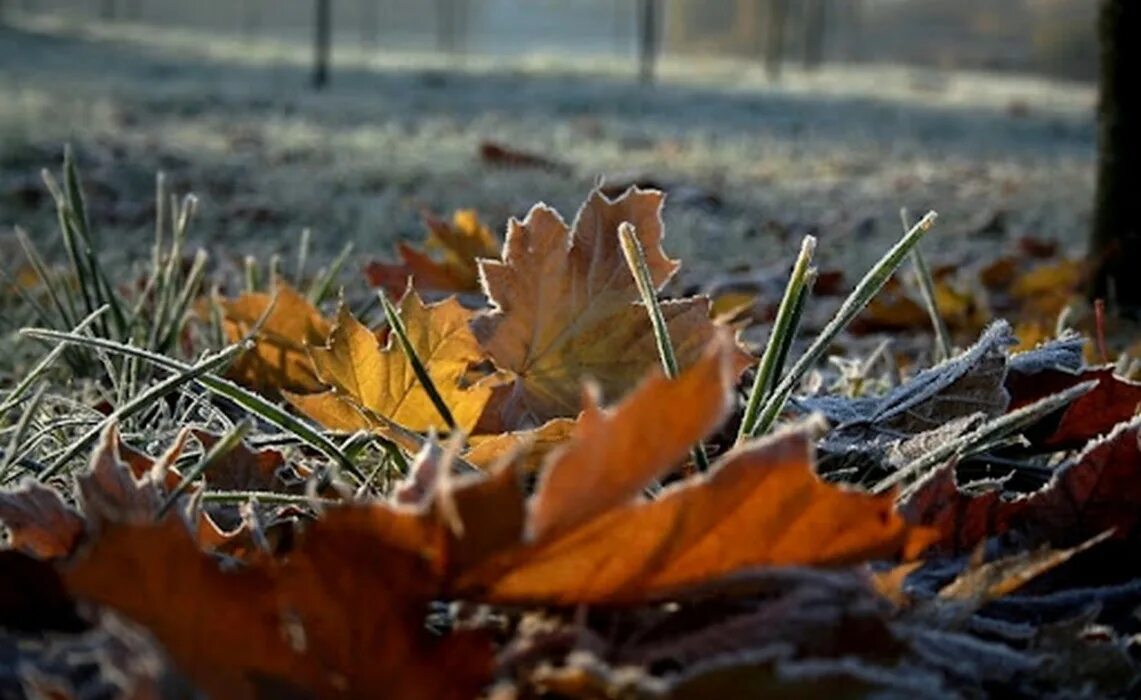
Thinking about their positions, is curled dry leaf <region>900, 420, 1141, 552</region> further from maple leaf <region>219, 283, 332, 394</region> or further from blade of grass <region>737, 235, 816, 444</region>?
maple leaf <region>219, 283, 332, 394</region>

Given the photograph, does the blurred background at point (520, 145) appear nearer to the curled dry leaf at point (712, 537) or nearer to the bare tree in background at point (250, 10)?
the curled dry leaf at point (712, 537)

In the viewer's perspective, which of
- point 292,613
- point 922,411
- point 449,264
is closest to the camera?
point 292,613

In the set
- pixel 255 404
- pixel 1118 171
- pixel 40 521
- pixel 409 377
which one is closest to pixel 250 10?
pixel 1118 171

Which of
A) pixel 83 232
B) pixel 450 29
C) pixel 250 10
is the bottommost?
pixel 83 232

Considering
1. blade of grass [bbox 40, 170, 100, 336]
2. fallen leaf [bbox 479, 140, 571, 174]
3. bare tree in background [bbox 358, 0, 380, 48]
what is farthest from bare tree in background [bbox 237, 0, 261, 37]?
blade of grass [bbox 40, 170, 100, 336]

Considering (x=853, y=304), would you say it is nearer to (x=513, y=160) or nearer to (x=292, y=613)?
(x=292, y=613)

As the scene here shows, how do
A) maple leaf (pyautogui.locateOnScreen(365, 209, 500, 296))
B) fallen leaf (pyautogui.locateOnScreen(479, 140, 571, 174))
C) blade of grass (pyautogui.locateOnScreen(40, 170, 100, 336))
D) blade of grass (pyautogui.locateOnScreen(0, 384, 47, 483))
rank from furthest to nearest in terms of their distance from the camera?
1. fallen leaf (pyautogui.locateOnScreen(479, 140, 571, 174))
2. maple leaf (pyautogui.locateOnScreen(365, 209, 500, 296))
3. blade of grass (pyautogui.locateOnScreen(40, 170, 100, 336))
4. blade of grass (pyautogui.locateOnScreen(0, 384, 47, 483))
